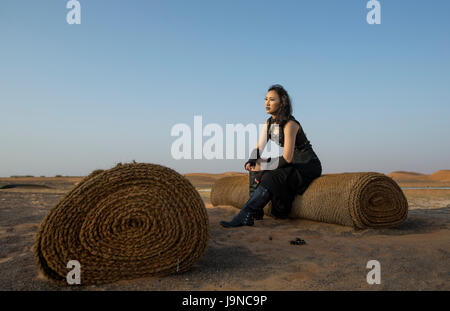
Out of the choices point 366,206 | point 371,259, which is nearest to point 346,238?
point 366,206

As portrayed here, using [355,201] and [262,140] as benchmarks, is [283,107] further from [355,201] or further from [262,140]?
[355,201]

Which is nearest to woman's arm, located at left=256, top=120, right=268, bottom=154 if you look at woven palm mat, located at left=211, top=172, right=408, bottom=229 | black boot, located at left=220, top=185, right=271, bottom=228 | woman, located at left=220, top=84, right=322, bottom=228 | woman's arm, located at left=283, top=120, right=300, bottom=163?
woman, located at left=220, top=84, right=322, bottom=228

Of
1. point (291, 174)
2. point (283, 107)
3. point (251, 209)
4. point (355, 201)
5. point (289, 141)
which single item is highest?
point (283, 107)

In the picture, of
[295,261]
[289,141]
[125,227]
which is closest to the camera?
[125,227]

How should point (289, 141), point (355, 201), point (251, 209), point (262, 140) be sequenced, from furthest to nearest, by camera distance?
point (262, 140) < point (251, 209) < point (289, 141) < point (355, 201)

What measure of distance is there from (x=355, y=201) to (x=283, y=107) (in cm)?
170

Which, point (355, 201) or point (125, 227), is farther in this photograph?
point (355, 201)

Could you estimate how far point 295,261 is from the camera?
9.62ft

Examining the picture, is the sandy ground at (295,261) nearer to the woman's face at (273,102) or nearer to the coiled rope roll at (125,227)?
the coiled rope roll at (125,227)

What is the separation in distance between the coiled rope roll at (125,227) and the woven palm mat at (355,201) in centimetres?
262

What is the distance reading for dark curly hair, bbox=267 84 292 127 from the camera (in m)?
4.91

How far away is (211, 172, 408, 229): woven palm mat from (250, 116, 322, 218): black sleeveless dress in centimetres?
16

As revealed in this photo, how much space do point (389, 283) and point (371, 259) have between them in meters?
0.67

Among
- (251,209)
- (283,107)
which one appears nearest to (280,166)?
(251,209)
